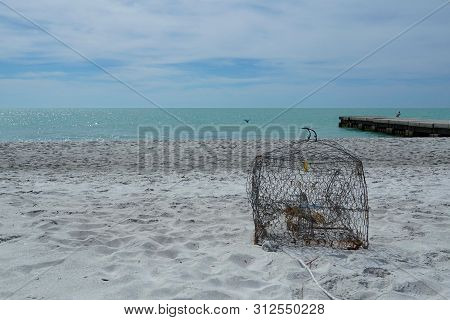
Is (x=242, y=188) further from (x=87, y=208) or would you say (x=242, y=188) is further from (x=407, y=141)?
(x=407, y=141)

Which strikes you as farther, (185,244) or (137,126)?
(137,126)

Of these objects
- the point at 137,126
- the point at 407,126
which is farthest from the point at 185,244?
the point at 137,126

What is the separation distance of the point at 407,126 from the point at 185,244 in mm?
26911

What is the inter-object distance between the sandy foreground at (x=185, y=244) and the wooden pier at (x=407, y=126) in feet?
56.0

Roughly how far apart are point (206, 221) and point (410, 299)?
2743 mm

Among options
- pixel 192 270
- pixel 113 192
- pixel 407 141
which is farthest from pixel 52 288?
pixel 407 141

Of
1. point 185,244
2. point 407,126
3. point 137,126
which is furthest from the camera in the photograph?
point 137,126

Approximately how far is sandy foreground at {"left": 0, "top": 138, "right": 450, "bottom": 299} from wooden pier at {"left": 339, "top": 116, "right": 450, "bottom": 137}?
17.1 metres

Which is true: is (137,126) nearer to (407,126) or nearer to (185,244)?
(407,126)

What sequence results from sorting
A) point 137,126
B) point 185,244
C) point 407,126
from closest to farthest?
point 185,244, point 407,126, point 137,126

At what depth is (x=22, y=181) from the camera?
A: 825 cm

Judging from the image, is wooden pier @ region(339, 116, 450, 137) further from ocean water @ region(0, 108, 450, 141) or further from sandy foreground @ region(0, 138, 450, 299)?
sandy foreground @ region(0, 138, 450, 299)

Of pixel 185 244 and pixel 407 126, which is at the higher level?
pixel 407 126

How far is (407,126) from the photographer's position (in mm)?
28328
